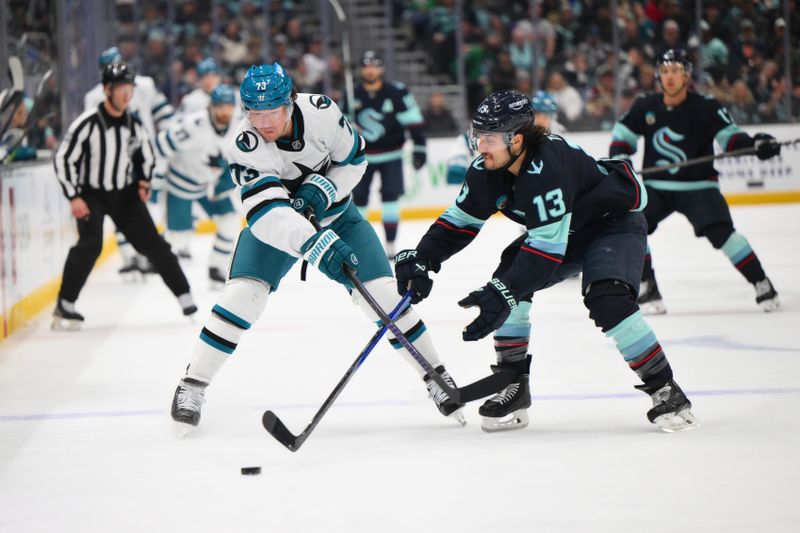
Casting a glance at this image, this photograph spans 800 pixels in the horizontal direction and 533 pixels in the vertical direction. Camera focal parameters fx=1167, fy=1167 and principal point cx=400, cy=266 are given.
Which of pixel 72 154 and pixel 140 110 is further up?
pixel 72 154

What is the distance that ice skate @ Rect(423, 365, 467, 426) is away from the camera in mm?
3226

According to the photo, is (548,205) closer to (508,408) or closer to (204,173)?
(508,408)

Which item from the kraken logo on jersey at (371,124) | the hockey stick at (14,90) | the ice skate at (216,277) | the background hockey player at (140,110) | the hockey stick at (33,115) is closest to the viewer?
the hockey stick at (14,90)

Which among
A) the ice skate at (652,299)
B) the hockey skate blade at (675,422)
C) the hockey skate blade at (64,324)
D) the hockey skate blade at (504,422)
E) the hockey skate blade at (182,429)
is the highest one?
the hockey skate blade at (675,422)

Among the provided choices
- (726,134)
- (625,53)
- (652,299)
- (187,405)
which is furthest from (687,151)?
(625,53)

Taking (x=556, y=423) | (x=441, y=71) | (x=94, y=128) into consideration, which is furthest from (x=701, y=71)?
(x=556, y=423)

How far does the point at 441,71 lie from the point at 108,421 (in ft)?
25.4

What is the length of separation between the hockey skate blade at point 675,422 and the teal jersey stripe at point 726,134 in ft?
6.96

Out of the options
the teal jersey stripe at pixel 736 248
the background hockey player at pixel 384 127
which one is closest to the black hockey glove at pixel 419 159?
the background hockey player at pixel 384 127

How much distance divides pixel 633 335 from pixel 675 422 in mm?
262

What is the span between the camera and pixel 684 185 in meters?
5.04

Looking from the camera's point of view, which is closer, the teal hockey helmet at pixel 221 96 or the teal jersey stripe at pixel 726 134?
the teal jersey stripe at pixel 726 134

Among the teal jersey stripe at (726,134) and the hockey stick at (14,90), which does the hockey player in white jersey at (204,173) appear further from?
the teal jersey stripe at (726,134)

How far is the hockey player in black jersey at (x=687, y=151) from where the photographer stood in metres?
4.90
